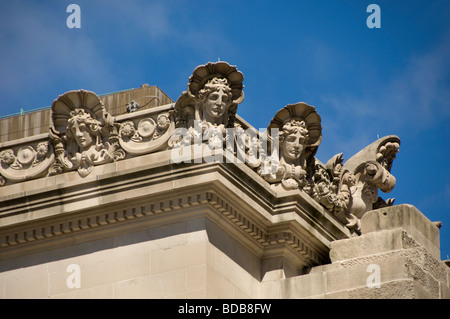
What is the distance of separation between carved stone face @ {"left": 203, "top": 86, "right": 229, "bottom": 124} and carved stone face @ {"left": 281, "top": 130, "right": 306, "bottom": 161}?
198cm

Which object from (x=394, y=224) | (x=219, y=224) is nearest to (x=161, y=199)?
(x=219, y=224)

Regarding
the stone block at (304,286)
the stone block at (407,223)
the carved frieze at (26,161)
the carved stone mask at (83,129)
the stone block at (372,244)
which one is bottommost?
the stone block at (304,286)

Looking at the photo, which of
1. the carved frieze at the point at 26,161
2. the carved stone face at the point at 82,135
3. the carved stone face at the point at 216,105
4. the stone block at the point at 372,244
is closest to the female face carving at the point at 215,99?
the carved stone face at the point at 216,105

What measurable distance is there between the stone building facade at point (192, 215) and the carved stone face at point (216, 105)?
3 cm

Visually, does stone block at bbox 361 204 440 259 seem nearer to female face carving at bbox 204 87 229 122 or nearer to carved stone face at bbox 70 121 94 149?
female face carving at bbox 204 87 229 122

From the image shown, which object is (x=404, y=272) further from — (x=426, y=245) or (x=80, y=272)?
(x=80, y=272)

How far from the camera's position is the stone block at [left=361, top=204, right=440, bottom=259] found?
37188 mm

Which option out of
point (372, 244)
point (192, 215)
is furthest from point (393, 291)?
point (192, 215)

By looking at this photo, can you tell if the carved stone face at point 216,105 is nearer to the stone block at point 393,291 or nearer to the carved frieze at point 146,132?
the carved frieze at point 146,132

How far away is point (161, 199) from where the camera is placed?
34.9m

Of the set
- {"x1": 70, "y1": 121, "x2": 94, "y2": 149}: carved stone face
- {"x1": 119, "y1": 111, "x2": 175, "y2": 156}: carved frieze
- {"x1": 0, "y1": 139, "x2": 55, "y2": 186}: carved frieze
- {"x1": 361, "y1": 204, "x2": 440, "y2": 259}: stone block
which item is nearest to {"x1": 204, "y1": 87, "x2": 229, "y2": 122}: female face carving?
{"x1": 119, "y1": 111, "x2": 175, "y2": 156}: carved frieze

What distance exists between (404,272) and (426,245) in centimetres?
272

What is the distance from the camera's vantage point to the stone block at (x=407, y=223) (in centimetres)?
3719
